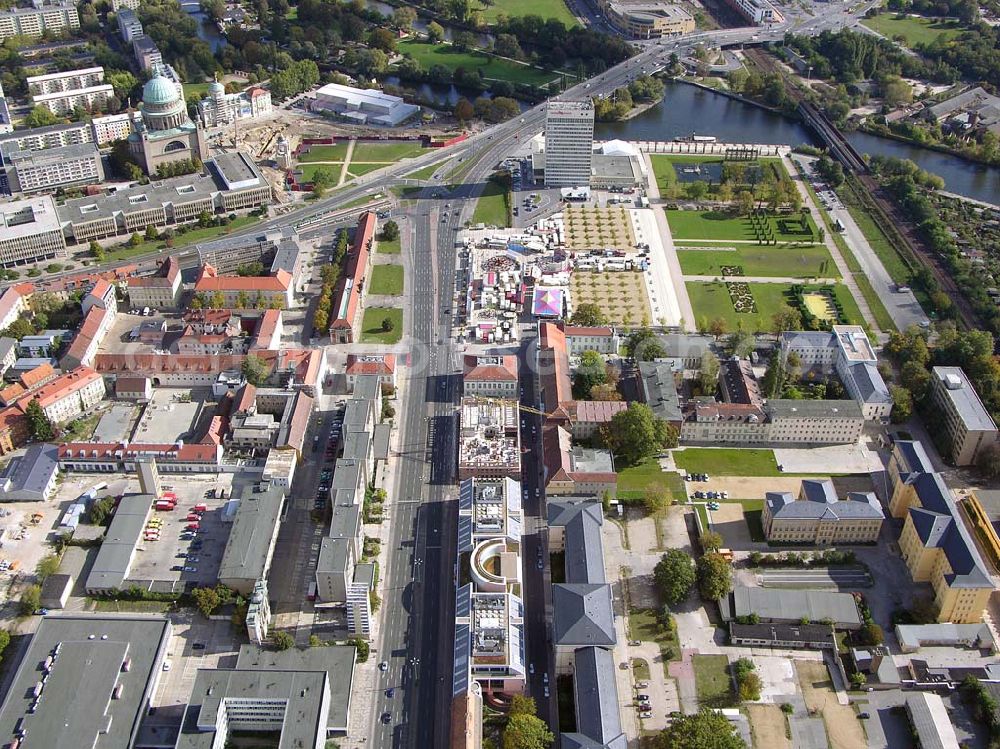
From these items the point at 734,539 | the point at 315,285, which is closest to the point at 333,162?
the point at 315,285

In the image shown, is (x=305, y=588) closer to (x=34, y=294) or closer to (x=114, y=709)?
(x=114, y=709)

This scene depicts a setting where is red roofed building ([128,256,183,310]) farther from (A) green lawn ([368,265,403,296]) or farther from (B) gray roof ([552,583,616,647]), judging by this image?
(B) gray roof ([552,583,616,647])

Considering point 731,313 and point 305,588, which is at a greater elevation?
point 731,313

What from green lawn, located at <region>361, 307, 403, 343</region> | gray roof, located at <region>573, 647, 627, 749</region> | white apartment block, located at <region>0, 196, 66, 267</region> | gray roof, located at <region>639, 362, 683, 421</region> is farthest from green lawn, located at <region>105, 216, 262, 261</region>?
gray roof, located at <region>573, 647, 627, 749</region>

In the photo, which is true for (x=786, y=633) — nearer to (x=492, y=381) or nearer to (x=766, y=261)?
(x=492, y=381)

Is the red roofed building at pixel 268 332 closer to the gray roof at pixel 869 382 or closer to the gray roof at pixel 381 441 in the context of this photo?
the gray roof at pixel 381 441

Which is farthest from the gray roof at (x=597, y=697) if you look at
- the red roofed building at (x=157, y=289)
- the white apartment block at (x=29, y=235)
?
the white apartment block at (x=29, y=235)

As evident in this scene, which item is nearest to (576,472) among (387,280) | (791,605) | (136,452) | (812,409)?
(791,605)
